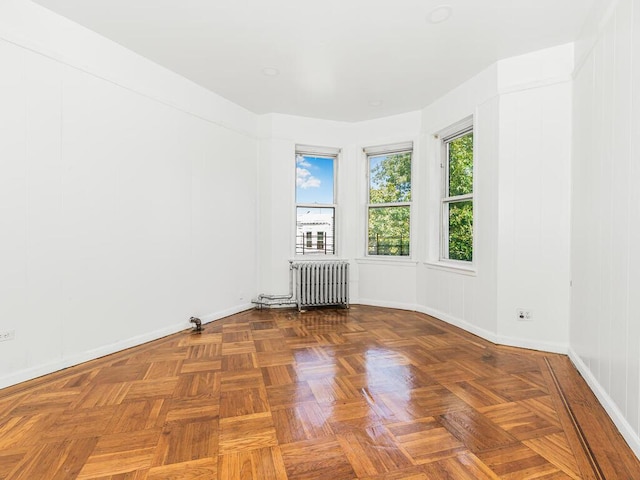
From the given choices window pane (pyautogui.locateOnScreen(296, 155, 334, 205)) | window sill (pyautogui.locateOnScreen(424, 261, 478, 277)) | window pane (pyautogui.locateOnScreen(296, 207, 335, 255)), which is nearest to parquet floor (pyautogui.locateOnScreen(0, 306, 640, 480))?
window sill (pyautogui.locateOnScreen(424, 261, 478, 277))

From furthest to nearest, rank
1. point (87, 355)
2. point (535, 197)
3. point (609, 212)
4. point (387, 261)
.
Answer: point (387, 261) → point (535, 197) → point (87, 355) → point (609, 212)

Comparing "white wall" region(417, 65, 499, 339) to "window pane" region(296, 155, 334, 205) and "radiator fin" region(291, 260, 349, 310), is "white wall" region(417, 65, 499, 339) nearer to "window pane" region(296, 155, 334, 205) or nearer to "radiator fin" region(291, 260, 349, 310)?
"radiator fin" region(291, 260, 349, 310)

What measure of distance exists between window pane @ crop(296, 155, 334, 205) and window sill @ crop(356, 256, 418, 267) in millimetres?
955

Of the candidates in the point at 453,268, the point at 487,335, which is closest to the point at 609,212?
the point at 487,335

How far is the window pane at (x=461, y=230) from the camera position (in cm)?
391

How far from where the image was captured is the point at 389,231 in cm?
495

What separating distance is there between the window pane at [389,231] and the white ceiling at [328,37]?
5.21 ft

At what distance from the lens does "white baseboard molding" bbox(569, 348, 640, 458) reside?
1.70m

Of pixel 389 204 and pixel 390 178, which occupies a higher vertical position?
pixel 390 178

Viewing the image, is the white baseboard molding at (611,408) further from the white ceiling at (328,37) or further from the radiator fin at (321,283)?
the radiator fin at (321,283)

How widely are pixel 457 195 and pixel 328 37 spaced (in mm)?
2269

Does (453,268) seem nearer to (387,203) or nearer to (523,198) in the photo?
(523,198)

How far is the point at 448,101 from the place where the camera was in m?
4.04

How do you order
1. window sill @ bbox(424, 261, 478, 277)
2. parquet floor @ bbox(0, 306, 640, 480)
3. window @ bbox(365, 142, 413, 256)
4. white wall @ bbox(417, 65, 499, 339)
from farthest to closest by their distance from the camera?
window @ bbox(365, 142, 413, 256)
window sill @ bbox(424, 261, 478, 277)
white wall @ bbox(417, 65, 499, 339)
parquet floor @ bbox(0, 306, 640, 480)
